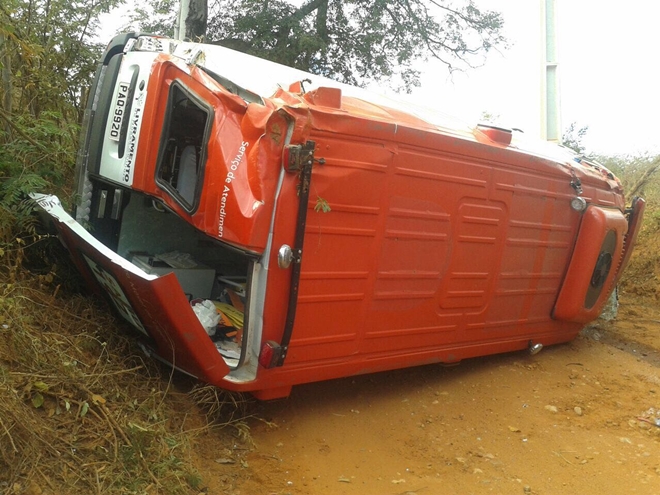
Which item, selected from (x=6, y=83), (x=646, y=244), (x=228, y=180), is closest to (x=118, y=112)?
(x=228, y=180)

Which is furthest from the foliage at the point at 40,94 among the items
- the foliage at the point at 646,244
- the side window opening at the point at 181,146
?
the foliage at the point at 646,244

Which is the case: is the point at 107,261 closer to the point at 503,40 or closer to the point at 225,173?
the point at 225,173

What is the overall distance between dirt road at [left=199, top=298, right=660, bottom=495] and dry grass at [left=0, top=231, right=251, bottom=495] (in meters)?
0.26

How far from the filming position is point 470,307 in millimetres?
4145

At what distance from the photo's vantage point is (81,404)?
2725 mm

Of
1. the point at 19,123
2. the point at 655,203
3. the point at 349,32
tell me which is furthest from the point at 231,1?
the point at 655,203

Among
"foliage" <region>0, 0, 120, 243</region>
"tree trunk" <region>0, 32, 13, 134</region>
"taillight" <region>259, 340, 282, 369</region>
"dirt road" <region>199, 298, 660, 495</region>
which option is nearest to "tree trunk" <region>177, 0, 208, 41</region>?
"foliage" <region>0, 0, 120, 243</region>

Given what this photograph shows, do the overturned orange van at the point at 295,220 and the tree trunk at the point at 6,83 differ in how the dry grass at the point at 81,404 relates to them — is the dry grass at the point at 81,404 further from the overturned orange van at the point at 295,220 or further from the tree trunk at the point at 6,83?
the tree trunk at the point at 6,83

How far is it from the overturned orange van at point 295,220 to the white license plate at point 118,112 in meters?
0.01

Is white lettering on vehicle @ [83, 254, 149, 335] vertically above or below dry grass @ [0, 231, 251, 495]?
above

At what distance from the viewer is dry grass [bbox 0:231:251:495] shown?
2.37m

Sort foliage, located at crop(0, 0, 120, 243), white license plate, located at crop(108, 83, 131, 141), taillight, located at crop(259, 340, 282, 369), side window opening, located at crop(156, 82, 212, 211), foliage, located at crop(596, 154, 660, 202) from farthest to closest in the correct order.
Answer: foliage, located at crop(596, 154, 660, 202)
foliage, located at crop(0, 0, 120, 243)
white license plate, located at crop(108, 83, 131, 141)
side window opening, located at crop(156, 82, 212, 211)
taillight, located at crop(259, 340, 282, 369)

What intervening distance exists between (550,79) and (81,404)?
6306 mm

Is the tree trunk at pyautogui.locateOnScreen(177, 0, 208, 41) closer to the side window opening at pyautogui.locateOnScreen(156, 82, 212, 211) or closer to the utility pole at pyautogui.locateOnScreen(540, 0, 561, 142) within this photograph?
the utility pole at pyautogui.locateOnScreen(540, 0, 561, 142)
